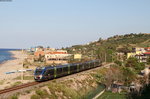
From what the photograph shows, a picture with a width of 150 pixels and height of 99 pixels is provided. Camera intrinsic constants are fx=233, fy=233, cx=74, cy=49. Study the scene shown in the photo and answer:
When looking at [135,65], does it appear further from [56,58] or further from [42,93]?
[42,93]

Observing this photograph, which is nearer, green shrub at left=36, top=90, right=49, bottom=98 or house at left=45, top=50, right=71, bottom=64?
green shrub at left=36, top=90, right=49, bottom=98

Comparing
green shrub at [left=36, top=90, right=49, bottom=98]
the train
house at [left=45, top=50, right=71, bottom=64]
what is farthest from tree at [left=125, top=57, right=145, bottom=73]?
green shrub at [left=36, top=90, right=49, bottom=98]

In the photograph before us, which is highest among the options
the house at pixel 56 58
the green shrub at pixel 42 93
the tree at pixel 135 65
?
the house at pixel 56 58

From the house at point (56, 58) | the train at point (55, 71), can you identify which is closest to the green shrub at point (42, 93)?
the train at point (55, 71)

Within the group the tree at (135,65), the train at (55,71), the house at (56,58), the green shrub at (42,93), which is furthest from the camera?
the house at (56,58)

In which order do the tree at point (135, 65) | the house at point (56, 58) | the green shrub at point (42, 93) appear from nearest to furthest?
the green shrub at point (42, 93)
the tree at point (135, 65)
the house at point (56, 58)

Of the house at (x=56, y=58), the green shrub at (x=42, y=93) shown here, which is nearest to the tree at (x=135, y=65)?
the house at (x=56, y=58)

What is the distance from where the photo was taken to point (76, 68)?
52125 millimetres

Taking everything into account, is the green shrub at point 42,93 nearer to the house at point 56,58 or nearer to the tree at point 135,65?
the tree at point 135,65

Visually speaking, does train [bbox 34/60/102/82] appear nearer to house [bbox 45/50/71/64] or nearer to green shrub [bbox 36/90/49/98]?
green shrub [bbox 36/90/49/98]

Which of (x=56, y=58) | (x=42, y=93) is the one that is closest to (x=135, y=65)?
(x=56, y=58)

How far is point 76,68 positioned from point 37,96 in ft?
81.8

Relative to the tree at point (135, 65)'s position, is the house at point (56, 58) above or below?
above

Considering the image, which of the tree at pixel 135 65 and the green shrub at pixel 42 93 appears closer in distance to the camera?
the green shrub at pixel 42 93
